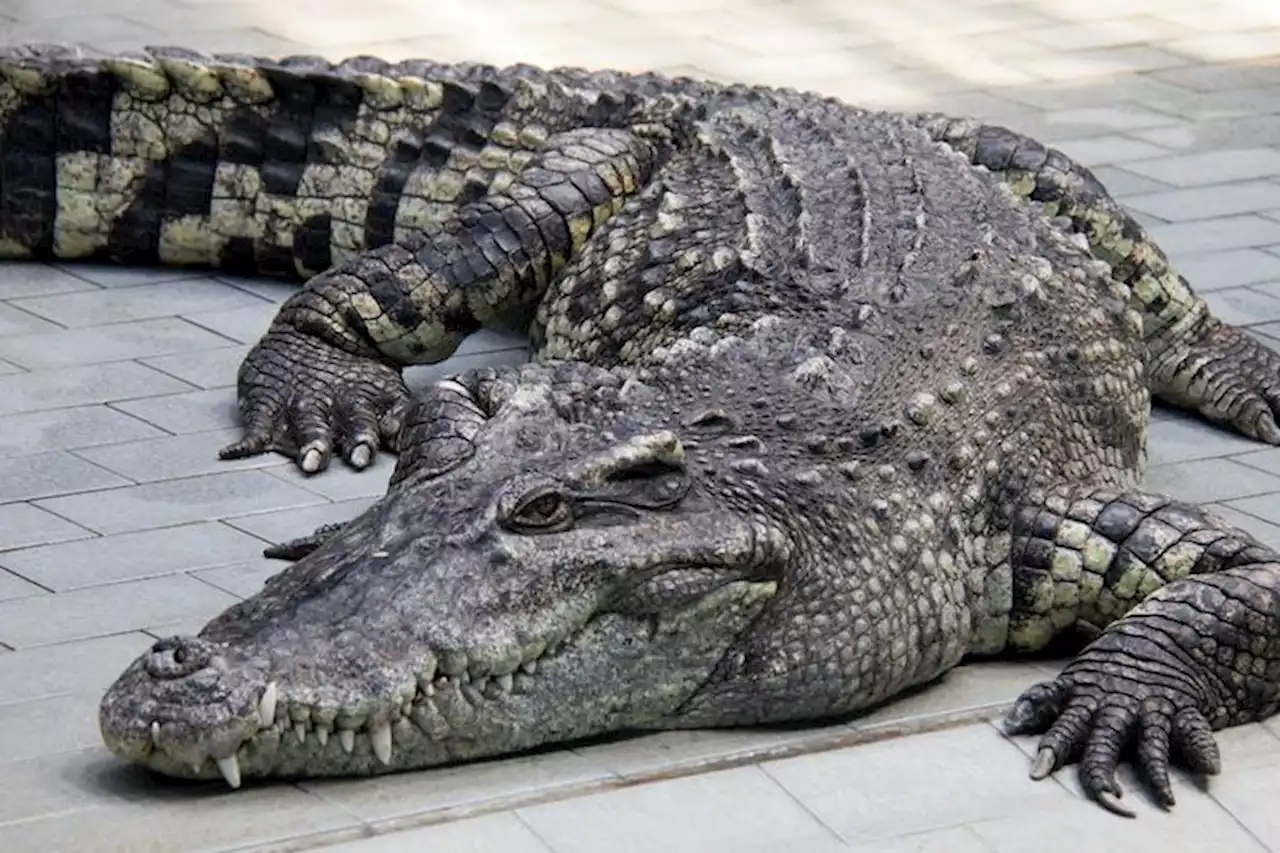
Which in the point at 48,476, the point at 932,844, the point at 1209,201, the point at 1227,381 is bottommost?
the point at 48,476

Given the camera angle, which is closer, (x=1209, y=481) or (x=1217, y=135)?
(x=1209, y=481)

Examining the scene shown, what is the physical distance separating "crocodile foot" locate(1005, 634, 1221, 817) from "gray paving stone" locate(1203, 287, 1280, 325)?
2.51 metres

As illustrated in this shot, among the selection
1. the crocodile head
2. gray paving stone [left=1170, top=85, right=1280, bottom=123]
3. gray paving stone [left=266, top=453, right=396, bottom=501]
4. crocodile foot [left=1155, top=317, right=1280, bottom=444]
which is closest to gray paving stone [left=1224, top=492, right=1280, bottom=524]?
crocodile foot [left=1155, top=317, right=1280, bottom=444]

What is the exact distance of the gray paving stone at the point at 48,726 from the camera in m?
4.24

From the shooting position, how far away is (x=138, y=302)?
6.86 metres

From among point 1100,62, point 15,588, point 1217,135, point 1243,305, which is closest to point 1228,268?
point 1243,305

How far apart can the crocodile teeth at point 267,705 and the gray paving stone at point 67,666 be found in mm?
657

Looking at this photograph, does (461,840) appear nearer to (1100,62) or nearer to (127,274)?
(127,274)

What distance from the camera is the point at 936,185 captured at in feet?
18.9

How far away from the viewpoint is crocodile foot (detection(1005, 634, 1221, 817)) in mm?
4281

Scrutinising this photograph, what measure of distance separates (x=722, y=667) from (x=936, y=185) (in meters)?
1.76

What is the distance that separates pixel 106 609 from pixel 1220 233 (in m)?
3.92

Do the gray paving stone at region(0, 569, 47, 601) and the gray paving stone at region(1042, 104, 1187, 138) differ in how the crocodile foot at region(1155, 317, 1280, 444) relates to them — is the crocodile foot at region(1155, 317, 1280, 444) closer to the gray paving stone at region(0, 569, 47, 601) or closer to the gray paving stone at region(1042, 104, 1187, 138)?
the gray paving stone at region(1042, 104, 1187, 138)

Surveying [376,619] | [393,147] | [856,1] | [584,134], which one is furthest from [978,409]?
[856,1]
